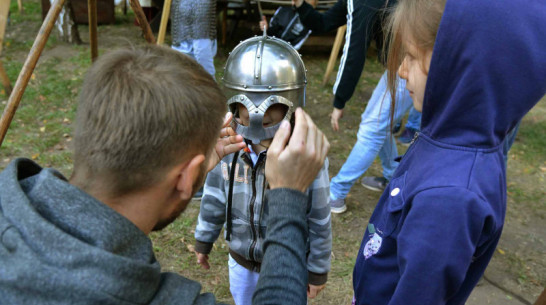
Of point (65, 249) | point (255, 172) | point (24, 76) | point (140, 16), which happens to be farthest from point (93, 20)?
point (65, 249)

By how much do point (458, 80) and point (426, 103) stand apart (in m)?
0.14

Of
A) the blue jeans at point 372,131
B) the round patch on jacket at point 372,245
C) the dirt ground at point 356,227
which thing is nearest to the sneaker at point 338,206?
the dirt ground at point 356,227

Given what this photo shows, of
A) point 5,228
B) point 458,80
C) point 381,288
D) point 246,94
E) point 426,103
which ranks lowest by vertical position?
point 381,288

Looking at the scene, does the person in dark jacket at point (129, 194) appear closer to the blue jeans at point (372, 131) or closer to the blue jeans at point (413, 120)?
the blue jeans at point (372, 131)

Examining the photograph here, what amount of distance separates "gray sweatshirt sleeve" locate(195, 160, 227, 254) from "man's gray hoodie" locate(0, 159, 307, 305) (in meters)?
1.11

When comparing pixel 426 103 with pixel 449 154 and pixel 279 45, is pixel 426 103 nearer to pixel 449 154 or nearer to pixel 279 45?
A: pixel 449 154

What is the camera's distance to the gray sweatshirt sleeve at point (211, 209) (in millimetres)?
2201

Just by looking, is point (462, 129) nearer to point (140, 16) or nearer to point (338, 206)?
point (140, 16)

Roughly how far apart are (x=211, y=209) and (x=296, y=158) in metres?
1.01

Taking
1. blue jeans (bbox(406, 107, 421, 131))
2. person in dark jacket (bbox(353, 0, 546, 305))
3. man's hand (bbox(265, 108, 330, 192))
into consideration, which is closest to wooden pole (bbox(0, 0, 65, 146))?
man's hand (bbox(265, 108, 330, 192))

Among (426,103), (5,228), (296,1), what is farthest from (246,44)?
(296,1)

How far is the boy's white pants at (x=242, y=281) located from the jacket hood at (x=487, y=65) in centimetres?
134

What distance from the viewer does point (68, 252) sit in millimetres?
882

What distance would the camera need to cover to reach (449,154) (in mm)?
1332
